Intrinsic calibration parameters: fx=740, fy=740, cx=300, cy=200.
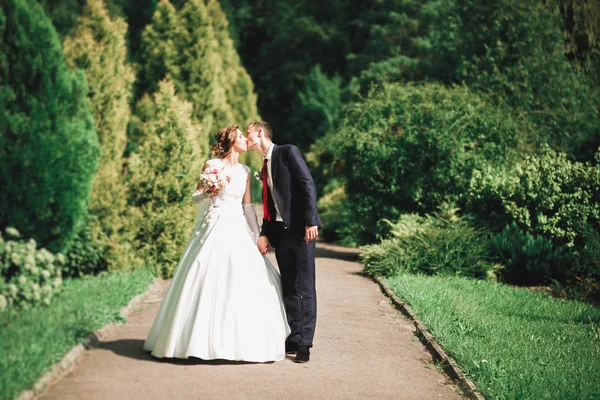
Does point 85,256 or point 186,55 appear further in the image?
point 186,55

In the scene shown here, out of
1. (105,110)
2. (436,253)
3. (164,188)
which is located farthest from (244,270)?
(105,110)

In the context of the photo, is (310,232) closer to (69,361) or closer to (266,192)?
(266,192)

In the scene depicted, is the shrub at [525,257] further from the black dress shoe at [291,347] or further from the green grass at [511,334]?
the black dress shoe at [291,347]

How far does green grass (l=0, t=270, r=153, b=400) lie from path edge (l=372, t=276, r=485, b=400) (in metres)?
3.60

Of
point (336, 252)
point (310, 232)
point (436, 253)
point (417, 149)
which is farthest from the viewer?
point (336, 252)

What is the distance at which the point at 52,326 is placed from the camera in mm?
7340

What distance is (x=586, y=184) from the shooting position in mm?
14078

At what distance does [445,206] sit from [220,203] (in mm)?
9221

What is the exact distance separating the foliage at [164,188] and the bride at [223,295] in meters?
5.54

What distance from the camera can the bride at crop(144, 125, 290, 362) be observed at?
22.9 feet

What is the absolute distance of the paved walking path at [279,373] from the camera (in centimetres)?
610

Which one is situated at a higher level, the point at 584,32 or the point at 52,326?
the point at 584,32

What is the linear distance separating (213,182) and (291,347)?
6.15ft

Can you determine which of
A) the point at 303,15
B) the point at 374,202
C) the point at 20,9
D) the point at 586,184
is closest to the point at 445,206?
the point at 374,202
